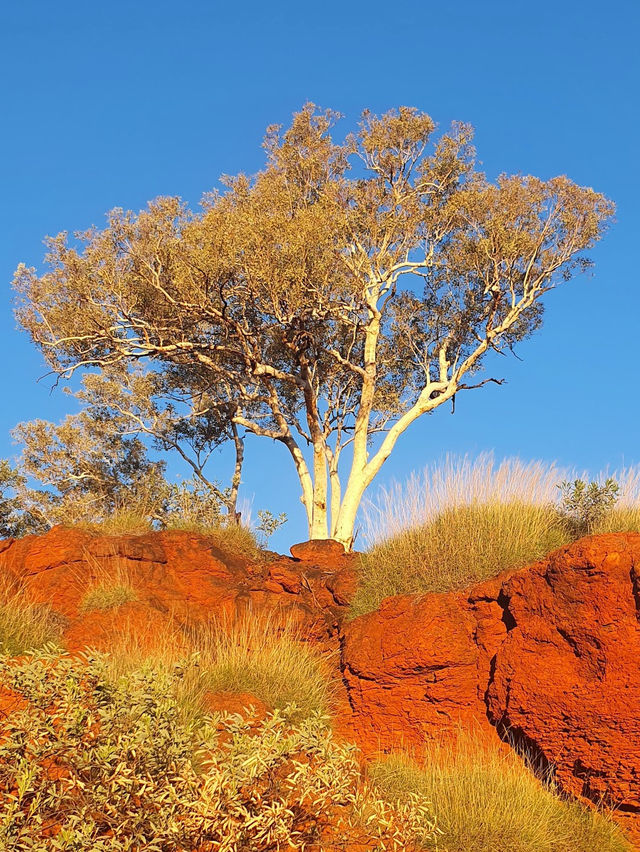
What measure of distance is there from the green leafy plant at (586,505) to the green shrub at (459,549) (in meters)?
0.20

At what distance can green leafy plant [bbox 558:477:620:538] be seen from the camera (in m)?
11.0

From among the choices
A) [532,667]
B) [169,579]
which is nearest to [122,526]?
[169,579]

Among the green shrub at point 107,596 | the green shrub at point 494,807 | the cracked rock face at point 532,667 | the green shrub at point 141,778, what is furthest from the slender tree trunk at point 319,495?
the green shrub at point 141,778

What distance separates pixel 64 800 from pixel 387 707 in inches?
165

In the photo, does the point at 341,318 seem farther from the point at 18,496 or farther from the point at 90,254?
the point at 18,496

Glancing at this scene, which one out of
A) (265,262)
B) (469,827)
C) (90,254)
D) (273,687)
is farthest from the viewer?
(90,254)

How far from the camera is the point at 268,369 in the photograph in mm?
19203

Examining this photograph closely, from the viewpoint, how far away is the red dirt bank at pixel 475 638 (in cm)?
816

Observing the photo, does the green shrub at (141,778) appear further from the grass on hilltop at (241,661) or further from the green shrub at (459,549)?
the green shrub at (459,549)

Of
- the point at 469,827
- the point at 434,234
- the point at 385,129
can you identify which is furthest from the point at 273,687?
the point at 385,129

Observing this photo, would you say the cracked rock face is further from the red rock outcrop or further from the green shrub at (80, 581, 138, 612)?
the green shrub at (80, 581, 138, 612)

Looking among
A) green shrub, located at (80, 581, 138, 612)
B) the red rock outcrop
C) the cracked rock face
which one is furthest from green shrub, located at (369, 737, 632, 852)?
green shrub, located at (80, 581, 138, 612)

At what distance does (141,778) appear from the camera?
5527 millimetres

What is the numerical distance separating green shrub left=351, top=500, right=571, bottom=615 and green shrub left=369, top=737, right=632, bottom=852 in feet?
7.64
